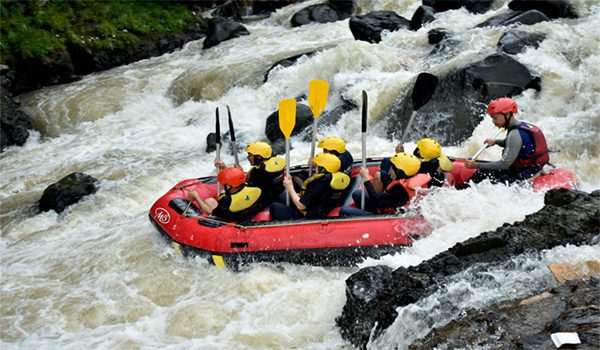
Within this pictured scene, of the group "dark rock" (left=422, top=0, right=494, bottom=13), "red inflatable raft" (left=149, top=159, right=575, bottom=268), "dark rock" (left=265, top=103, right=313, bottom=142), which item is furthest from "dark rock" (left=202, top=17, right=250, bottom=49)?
"red inflatable raft" (left=149, top=159, right=575, bottom=268)

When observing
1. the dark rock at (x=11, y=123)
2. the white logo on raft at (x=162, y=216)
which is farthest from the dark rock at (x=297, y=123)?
the dark rock at (x=11, y=123)

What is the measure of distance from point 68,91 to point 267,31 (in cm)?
540

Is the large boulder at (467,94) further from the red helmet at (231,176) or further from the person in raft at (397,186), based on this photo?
the red helmet at (231,176)

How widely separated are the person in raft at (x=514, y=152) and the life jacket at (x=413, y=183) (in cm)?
52

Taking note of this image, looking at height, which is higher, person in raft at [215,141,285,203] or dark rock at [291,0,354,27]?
person in raft at [215,141,285,203]

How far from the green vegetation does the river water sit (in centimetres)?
103

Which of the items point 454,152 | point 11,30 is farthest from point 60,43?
point 454,152

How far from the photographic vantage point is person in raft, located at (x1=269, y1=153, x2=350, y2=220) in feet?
20.0

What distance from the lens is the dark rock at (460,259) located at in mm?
4234

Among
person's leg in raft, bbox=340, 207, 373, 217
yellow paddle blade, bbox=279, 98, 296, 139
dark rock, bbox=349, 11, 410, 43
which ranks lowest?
dark rock, bbox=349, 11, 410, 43

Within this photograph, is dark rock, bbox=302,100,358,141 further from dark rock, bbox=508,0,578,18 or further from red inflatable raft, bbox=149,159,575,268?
dark rock, bbox=508,0,578,18

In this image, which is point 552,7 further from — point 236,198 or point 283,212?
point 236,198

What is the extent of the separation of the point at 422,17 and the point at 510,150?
8272 mm

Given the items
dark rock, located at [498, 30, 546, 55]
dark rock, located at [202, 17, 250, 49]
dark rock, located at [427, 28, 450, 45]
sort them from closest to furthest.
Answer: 1. dark rock, located at [498, 30, 546, 55]
2. dark rock, located at [427, 28, 450, 45]
3. dark rock, located at [202, 17, 250, 49]
